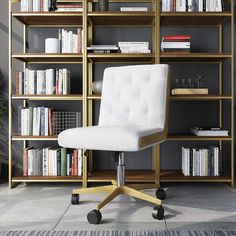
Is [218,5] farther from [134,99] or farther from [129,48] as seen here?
[134,99]

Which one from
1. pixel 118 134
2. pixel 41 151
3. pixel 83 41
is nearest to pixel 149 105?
pixel 118 134

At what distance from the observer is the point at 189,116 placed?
11.5 ft

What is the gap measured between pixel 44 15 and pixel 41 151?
3.80ft

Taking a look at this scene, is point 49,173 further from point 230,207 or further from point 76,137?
point 230,207

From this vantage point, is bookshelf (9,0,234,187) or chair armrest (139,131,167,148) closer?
chair armrest (139,131,167,148)

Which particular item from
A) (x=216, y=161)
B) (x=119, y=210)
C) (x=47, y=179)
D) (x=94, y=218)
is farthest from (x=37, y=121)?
(x=216, y=161)

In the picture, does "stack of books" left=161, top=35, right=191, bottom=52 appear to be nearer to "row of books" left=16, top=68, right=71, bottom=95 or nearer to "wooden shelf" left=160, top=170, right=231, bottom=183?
"row of books" left=16, top=68, right=71, bottom=95

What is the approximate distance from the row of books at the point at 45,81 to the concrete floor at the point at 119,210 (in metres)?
0.83

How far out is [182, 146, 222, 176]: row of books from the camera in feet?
10.3

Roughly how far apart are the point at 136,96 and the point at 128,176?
78 centimetres

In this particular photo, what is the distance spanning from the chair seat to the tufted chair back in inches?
12.0

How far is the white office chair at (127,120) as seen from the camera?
7.26 ft

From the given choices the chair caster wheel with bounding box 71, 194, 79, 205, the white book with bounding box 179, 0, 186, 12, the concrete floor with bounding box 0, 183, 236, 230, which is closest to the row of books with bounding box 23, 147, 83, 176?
the concrete floor with bounding box 0, 183, 236, 230

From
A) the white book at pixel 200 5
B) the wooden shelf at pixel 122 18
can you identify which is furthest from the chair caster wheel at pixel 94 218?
the white book at pixel 200 5
